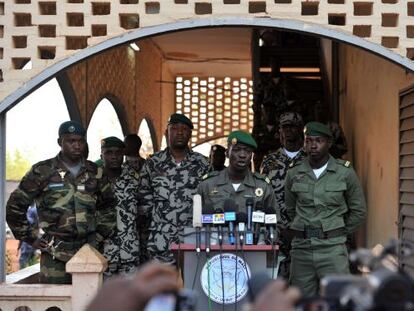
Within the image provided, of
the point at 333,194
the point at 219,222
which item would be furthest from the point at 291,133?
the point at 219,222

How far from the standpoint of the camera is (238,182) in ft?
19.0

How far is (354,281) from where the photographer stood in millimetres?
2514

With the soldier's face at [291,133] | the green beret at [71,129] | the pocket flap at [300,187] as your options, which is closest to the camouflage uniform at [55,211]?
the green beret at [71,129]

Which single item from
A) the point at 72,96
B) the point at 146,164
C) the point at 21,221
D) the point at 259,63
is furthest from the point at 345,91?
the point at 21,221

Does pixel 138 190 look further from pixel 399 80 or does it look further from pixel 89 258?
pixel 399 80

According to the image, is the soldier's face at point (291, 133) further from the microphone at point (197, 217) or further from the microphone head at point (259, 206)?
the microphone at point (197, 217)

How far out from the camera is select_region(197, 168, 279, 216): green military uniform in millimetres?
5715

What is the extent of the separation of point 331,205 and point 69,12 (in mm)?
2203

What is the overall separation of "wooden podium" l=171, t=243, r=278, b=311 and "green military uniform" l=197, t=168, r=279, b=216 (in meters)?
0.62

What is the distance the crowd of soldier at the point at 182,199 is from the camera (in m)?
5.75

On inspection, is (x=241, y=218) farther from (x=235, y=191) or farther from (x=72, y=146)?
(x=72, y=146)

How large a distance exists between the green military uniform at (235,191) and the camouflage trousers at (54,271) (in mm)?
1062

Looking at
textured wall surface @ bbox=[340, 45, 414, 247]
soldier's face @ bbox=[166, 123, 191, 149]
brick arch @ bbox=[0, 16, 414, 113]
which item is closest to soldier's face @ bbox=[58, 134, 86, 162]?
brick arch @ bbox=[0, 16, 414, 113]

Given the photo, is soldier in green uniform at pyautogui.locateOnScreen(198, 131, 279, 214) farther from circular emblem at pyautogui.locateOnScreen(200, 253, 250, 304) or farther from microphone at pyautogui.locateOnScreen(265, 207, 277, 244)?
circular emblem at pyautogui.locateOnScreen(200, 253, 250, 304)
